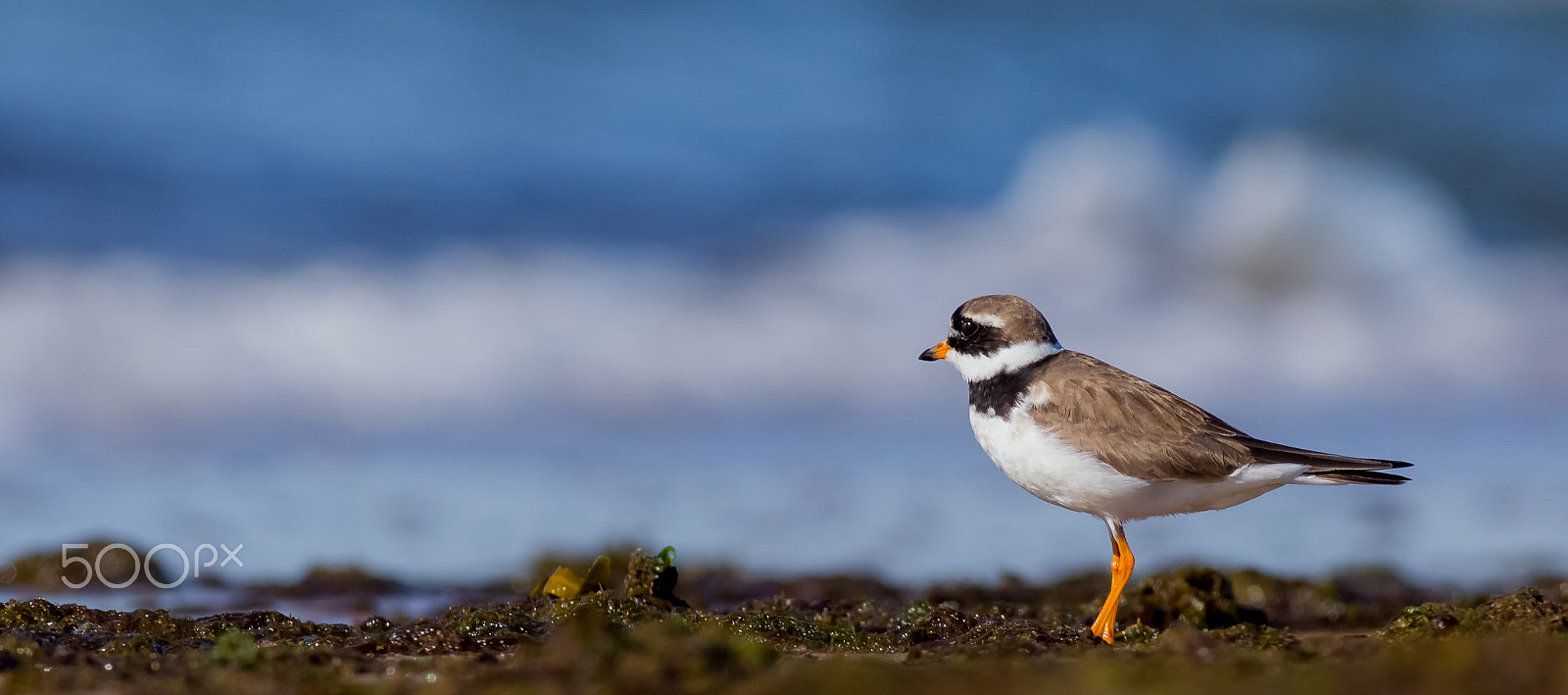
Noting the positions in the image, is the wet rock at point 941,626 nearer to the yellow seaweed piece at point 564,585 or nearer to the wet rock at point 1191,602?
the wet rock at point 1191,602

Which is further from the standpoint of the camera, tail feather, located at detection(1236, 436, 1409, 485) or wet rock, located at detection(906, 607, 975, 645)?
tail feather, located at detection(1236, 436, 1409, 485)

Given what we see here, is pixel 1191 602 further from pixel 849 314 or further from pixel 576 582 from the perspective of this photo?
pixel 849 314

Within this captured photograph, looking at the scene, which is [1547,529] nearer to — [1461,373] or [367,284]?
[1461,373]

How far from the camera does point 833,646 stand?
16.0 feet

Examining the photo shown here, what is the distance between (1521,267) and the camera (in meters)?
16.4

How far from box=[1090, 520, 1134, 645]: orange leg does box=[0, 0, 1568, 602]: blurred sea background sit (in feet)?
6.86

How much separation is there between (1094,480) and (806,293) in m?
8.97

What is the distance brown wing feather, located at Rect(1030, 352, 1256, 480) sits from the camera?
17.8 feet

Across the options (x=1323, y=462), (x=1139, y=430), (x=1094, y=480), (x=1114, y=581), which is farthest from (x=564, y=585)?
(x=1323, y=462)

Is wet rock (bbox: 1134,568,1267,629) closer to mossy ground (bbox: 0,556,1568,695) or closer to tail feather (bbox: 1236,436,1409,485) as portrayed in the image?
mossy ground (bbox: 0,556,1568,695)

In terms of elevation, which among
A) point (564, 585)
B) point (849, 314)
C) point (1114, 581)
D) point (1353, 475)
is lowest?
point (1114, 581)

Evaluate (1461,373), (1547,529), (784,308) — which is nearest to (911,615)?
(1547,529)

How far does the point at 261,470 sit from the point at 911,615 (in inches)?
239

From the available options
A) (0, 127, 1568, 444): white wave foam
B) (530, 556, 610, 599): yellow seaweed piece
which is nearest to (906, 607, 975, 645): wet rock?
(530, 556, 610, 599): yellow seaweed piece
